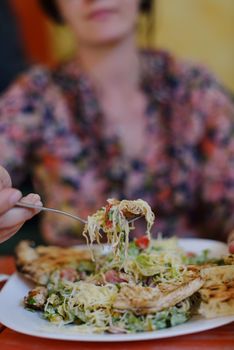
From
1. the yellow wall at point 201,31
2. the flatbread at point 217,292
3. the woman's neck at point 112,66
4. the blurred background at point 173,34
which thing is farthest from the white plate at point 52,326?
the yellow wall at point 201,31

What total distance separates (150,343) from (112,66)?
171 centimetres

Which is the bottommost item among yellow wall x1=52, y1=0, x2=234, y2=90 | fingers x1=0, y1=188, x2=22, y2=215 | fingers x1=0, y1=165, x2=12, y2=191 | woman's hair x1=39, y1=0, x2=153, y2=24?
fingers x1=0, y1=188, x2=22, y2=215

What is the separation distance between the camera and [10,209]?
0.90 metres

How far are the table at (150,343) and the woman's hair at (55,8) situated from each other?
186 cm

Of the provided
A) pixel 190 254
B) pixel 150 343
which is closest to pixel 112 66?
pixel 190 254

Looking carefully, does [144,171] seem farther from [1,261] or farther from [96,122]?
[1,261]

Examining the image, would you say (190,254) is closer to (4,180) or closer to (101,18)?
(4,180)

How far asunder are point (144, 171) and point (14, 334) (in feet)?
4.60

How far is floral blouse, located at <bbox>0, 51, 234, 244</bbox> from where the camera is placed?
7.41 ft

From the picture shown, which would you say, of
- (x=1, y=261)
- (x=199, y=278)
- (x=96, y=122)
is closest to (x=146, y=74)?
(x=96, y=122)

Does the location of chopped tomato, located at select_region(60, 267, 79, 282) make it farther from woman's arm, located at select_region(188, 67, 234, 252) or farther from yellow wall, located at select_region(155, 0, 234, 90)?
yellow wall, located at select_region(155, 0, 234, 90)

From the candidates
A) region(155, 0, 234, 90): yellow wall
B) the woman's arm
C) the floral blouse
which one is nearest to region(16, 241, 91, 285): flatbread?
the floral blouse

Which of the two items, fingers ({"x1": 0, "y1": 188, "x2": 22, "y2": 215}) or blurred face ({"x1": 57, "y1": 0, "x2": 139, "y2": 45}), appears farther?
blurred face ({"x1": 57, "y1": 0, "x2": 139, "y2": 45})

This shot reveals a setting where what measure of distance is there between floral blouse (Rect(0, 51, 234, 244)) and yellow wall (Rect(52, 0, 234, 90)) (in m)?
0.25
